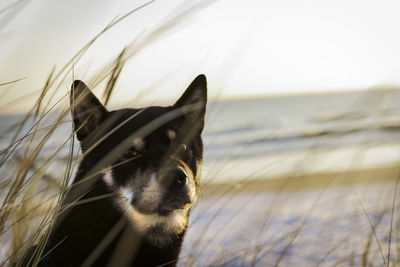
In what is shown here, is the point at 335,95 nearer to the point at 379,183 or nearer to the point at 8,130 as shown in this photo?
the point at 379,183

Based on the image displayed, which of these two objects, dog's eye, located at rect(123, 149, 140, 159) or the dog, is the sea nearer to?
the dog

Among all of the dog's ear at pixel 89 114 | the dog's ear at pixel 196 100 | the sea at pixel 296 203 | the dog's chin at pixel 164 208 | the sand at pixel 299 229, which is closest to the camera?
the sea at pixel 296 203

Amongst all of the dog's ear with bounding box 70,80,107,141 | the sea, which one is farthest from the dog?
the sea

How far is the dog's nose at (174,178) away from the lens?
2.01m

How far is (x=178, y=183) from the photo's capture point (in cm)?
207

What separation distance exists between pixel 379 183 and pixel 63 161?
6.25 metres

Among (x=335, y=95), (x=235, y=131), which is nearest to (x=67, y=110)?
(x=235, y=131)

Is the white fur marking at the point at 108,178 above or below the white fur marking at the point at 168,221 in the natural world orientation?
above

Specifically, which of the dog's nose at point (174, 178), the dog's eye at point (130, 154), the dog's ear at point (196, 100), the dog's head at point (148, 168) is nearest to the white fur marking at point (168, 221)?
the dog's head at point (148, 168)

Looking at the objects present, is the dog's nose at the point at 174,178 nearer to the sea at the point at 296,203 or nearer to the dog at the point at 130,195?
the dog at the point at 130,195

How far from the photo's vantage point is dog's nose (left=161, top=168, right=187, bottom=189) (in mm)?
2012

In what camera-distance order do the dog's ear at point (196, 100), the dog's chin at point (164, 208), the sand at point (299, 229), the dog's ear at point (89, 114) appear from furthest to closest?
the dog's ear at point (196, 100), the dog's chin at point (164, 208), the dog's ear at point (89, 114), the sand at point (299, 229)

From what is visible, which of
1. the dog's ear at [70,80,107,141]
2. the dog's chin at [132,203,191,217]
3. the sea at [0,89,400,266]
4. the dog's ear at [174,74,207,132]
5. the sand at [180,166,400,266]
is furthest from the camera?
the dog's ear at [174,74,207,132]

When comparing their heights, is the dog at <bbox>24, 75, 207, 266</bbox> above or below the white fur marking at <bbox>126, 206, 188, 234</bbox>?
above
